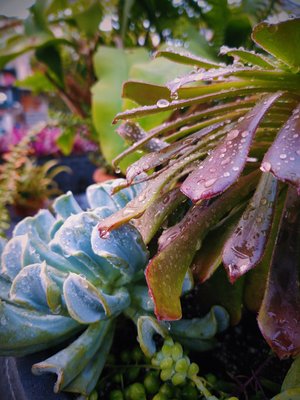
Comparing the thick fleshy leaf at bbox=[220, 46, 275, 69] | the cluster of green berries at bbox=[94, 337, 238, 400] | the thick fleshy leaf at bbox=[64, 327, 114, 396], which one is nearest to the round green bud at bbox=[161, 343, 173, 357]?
the cluster of green berries at bbox=[94, 337, 238, 400]

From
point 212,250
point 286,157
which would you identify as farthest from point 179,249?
point 286,157

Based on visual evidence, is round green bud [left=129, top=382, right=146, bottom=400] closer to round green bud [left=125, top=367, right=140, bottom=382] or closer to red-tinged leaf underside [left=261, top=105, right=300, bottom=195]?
round green bud [left=125, top=367, right=140, bottom=382]

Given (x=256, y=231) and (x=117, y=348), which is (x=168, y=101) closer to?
(x=256, y=231)

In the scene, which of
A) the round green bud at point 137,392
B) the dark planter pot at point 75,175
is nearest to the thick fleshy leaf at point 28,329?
the round green bud at point 137,392

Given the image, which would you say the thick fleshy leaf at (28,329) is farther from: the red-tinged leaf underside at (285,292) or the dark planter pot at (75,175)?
the dark planter pot at (75,175)

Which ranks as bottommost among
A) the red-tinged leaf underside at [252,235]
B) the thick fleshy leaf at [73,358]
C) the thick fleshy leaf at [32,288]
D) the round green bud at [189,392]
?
the round green bud at [189,392]

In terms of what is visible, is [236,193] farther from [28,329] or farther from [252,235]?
[28,329]
